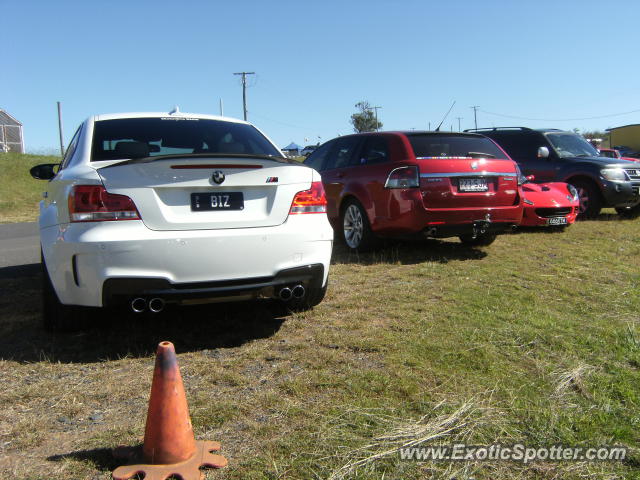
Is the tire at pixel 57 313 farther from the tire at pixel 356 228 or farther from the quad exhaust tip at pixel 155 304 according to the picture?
the tire at pixel 356 228

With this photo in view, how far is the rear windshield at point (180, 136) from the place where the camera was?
13.4ft

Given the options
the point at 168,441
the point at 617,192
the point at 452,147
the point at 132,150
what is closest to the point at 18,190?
the point at 452,147

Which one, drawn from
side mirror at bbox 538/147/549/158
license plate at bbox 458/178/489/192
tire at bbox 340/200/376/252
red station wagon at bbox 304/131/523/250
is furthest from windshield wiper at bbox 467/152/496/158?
side mirror at bbox 538/147/549/158

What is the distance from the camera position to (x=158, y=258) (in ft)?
11.2

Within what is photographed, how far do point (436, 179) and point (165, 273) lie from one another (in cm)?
371

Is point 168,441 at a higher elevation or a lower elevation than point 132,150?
lower

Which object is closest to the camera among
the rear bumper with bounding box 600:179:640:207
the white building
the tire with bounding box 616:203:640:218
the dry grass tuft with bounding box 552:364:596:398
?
the dry grass tuft with bounding box 552:364:596:398

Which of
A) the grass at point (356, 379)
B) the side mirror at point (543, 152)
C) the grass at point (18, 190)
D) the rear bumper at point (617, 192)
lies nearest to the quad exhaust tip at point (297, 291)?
the grass at point (356, 379)

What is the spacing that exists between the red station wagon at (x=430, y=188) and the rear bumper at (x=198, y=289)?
2701 mm

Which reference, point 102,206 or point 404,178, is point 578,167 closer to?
point 404,178

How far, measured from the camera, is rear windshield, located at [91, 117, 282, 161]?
4.07 m

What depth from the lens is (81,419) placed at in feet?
9.30

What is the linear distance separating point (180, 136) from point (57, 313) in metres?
1.63

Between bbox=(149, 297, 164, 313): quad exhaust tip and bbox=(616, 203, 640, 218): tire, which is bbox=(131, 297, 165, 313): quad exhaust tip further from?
bbox=(616, 203, 640, 218): tire
